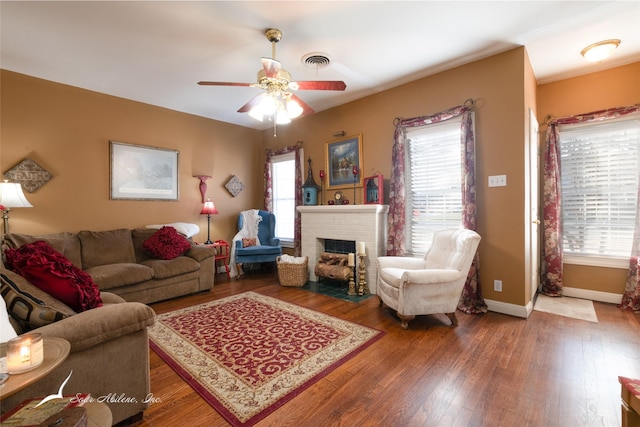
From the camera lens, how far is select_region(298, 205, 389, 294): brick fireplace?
12.0ft

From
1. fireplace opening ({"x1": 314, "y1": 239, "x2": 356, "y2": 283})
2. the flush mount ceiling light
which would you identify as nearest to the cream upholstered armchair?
fireplace opening ({"x1": 314, "y1": 239, "x2": 356, "y2": 283})

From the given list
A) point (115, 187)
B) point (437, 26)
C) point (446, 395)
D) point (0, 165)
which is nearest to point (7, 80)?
point (0, 165)

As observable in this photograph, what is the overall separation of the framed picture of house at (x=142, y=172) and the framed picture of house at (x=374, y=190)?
3031 millimetres

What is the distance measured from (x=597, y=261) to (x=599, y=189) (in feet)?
2.77

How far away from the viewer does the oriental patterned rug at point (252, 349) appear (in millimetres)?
1702

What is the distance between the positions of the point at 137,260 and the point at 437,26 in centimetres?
435

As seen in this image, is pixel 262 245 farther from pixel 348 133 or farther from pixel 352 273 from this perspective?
pixel 348 133

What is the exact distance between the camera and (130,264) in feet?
10.9

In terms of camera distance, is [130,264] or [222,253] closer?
[130,264]

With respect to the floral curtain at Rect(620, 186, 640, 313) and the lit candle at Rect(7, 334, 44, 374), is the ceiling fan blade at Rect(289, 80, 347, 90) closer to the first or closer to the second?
the lit candle at Rect(7, 334, 44, 374)

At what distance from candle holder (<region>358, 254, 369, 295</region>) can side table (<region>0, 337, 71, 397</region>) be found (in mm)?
3004

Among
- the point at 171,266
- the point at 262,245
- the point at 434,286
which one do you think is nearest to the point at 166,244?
the point at 171,266

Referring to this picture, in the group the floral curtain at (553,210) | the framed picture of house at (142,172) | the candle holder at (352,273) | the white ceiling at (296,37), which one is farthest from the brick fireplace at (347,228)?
the framed picture of house at (142,172)

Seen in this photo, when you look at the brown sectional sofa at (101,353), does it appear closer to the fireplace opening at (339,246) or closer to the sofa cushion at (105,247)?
the sofa cushion at (105,247)
